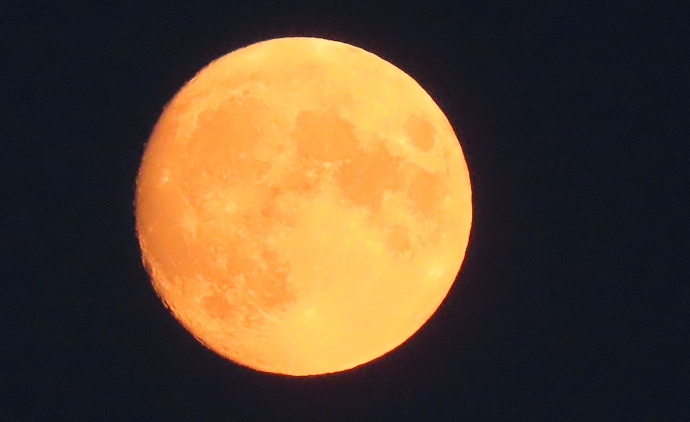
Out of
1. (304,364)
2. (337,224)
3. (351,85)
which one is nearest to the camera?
(337,224)

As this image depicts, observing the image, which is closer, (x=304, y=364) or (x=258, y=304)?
(x=258, y=304)

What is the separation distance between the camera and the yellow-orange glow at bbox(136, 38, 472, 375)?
5301 mm

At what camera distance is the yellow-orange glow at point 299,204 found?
5.30m

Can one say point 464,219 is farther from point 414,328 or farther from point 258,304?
point 258,304

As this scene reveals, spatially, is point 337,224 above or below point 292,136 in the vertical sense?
below

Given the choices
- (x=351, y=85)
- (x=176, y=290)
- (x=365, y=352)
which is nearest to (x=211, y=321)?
(x=176, y=290)

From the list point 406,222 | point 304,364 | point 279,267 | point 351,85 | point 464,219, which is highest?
point 351,85

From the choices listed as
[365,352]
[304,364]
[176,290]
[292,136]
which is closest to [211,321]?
[176,290]

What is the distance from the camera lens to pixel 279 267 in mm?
5387

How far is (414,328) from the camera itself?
6445mm

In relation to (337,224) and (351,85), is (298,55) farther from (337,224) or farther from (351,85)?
(337,224)

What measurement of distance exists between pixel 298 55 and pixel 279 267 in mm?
1914

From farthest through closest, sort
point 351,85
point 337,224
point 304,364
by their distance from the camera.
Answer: point 304,364
point 351,85
point 337,224

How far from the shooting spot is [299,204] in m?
5.25
